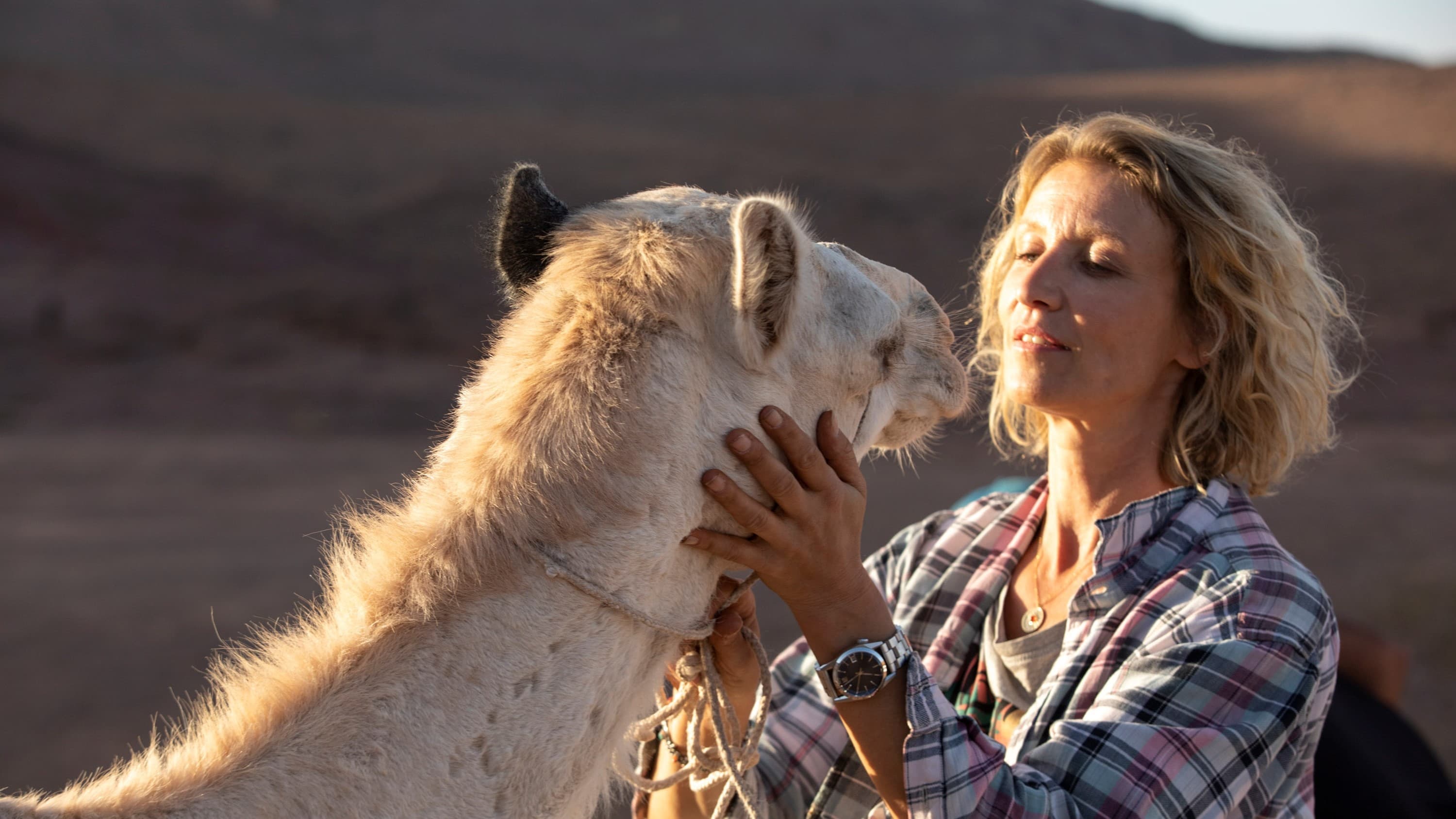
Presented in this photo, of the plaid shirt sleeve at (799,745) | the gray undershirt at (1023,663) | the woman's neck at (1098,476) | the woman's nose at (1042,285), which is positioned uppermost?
the woman's nose at (1042,285)

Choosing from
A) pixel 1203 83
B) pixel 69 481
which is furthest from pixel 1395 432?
pixel 1203 83

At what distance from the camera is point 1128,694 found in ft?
7.39

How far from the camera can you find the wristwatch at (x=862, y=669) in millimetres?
2107

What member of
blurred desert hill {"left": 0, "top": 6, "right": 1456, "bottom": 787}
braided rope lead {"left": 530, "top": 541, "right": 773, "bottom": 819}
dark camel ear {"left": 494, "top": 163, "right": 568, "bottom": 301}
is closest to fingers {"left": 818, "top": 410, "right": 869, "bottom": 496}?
braided rope lead {"left": 530, "top": 541, "right": 773, "bottom": 819}

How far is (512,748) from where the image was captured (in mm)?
1895

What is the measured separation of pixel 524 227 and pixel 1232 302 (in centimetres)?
176

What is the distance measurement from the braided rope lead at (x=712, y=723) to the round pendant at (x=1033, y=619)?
76 cm

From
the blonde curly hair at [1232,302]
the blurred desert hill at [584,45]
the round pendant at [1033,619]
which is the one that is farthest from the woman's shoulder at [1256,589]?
the blurred desert hill at [584,45]

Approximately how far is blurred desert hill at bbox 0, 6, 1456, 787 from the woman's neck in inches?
64.5

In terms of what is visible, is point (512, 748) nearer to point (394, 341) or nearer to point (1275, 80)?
point (394, 341)

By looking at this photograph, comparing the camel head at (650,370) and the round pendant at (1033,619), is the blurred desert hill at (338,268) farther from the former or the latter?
the round pendant at (1033,619)

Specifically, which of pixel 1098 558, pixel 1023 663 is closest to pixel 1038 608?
pixel 1023 663

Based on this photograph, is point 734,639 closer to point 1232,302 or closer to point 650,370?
point 650,370

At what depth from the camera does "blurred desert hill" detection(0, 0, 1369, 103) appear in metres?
48.9
